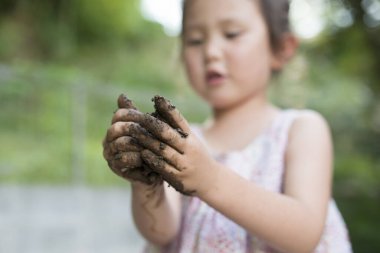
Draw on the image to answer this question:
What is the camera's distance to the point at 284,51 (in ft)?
5.06

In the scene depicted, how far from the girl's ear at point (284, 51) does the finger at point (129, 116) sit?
0.72 metres

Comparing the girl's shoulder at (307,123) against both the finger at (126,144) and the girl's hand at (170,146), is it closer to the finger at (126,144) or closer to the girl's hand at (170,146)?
the girl's hand at (170,146)

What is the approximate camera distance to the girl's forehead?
53.3 inches

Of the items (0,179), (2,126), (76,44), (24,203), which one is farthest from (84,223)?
(76,44)

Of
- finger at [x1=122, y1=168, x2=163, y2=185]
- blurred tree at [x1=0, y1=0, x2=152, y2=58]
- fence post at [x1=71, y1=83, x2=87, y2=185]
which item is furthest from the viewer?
blurred tree at [x1=0, y1=0, x2=152, y2=58]

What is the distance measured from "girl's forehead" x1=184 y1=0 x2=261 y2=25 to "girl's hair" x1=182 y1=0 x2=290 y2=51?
3 cm

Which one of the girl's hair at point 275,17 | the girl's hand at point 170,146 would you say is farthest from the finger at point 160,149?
the girl's hair at point 275,17

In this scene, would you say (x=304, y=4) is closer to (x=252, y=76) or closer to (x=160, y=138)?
(x=252, y=76)

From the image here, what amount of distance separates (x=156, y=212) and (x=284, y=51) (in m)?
0.67

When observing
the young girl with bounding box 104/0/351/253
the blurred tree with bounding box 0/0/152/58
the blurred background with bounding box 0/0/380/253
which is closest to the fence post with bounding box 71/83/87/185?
the blurred background with bounding box 0/0/380/253

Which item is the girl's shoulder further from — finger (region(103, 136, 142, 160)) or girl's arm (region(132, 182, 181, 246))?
finger (region(103, 136, 142, 160))

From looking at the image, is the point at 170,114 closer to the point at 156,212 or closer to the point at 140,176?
the point at 140,176

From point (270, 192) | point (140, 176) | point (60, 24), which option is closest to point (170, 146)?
point (140, 176)

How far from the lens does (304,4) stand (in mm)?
6207
